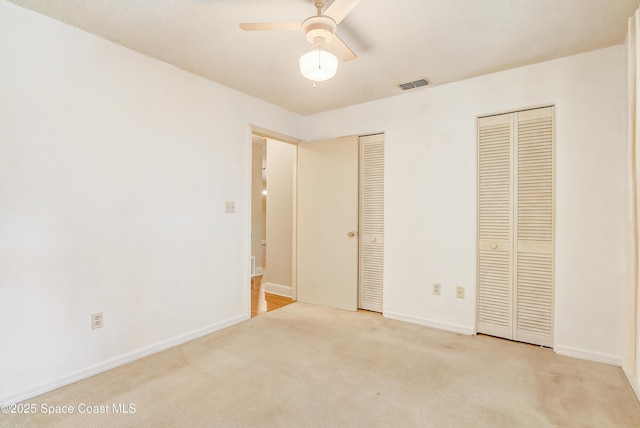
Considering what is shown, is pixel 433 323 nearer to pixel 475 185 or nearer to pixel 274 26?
pixel 475 185

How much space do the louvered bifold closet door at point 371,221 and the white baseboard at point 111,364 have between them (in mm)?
1564

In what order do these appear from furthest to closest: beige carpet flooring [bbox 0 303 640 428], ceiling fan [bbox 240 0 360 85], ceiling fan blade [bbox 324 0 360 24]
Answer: beige carpet flooring [bbox 0 303 640 428]
ceiling fan [bbox 240 0 360 85]
ceiling fan blade [bbox 324 0 360 24]

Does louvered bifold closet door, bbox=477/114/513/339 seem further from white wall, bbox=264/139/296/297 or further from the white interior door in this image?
white wall, bbox=264/139/296/297

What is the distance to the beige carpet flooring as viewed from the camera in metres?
1.77

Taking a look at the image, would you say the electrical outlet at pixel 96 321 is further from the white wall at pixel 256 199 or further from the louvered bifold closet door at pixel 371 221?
the white wall at pixel 256 199

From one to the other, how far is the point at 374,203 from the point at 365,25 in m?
1.95

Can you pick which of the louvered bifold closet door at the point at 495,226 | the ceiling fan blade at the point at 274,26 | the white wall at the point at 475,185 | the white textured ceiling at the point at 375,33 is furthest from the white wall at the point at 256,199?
the ceiling fan blade at the point at 274,26

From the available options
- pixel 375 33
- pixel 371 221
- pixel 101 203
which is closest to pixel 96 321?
pixel 101 203

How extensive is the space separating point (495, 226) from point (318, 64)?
225 centimetres

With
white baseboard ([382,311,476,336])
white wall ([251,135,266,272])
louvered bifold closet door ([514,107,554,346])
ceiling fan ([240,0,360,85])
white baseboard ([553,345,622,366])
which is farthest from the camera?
white wall ([251,135,266,272])

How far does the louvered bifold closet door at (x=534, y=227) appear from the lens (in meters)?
2.70

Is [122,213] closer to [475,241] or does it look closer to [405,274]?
[405,274]

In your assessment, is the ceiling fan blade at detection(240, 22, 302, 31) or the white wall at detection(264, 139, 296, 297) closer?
the ceiling fan blade at detection(240, 22, 302, 31)

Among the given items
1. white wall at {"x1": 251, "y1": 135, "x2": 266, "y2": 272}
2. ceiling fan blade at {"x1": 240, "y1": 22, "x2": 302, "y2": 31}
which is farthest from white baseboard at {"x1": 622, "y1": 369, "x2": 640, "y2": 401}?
Result: white wall at {"x1": 251, "y1": 135, "x2": 266, "y2": 272}
